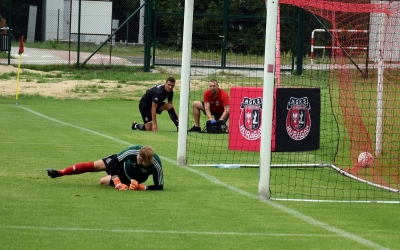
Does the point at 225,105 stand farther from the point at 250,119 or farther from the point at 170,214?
the point at 170,214

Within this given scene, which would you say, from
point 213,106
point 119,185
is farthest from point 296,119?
point 119,185

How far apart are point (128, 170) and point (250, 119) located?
216 inches

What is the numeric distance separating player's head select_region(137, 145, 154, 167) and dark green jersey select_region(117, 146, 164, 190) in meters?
0.24

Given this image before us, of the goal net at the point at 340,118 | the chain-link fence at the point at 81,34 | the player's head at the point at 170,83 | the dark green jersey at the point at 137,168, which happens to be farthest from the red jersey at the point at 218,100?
the chain-link fence at the point at 81,34

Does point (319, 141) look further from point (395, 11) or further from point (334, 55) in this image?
point (395, 11)

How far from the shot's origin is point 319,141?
62.0 feet

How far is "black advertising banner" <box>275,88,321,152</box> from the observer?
58.1 ft

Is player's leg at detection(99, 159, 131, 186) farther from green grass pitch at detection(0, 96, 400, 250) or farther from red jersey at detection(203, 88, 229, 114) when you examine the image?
red jersey at detection(203, 88, 229, 114)

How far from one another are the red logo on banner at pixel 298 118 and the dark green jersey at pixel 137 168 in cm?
536

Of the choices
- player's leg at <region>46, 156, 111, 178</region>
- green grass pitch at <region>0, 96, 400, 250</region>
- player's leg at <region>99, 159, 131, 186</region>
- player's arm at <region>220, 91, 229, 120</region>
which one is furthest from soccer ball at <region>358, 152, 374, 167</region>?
player's arm at <region>220, 91, 229, 120</region>

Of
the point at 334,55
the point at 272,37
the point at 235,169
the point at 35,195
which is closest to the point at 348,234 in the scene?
the point at 272,37

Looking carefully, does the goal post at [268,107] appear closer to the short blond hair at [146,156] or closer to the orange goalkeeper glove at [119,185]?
the short blond hair at [146,156]

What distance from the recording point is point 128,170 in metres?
13.0

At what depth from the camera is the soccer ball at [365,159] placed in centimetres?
1547
